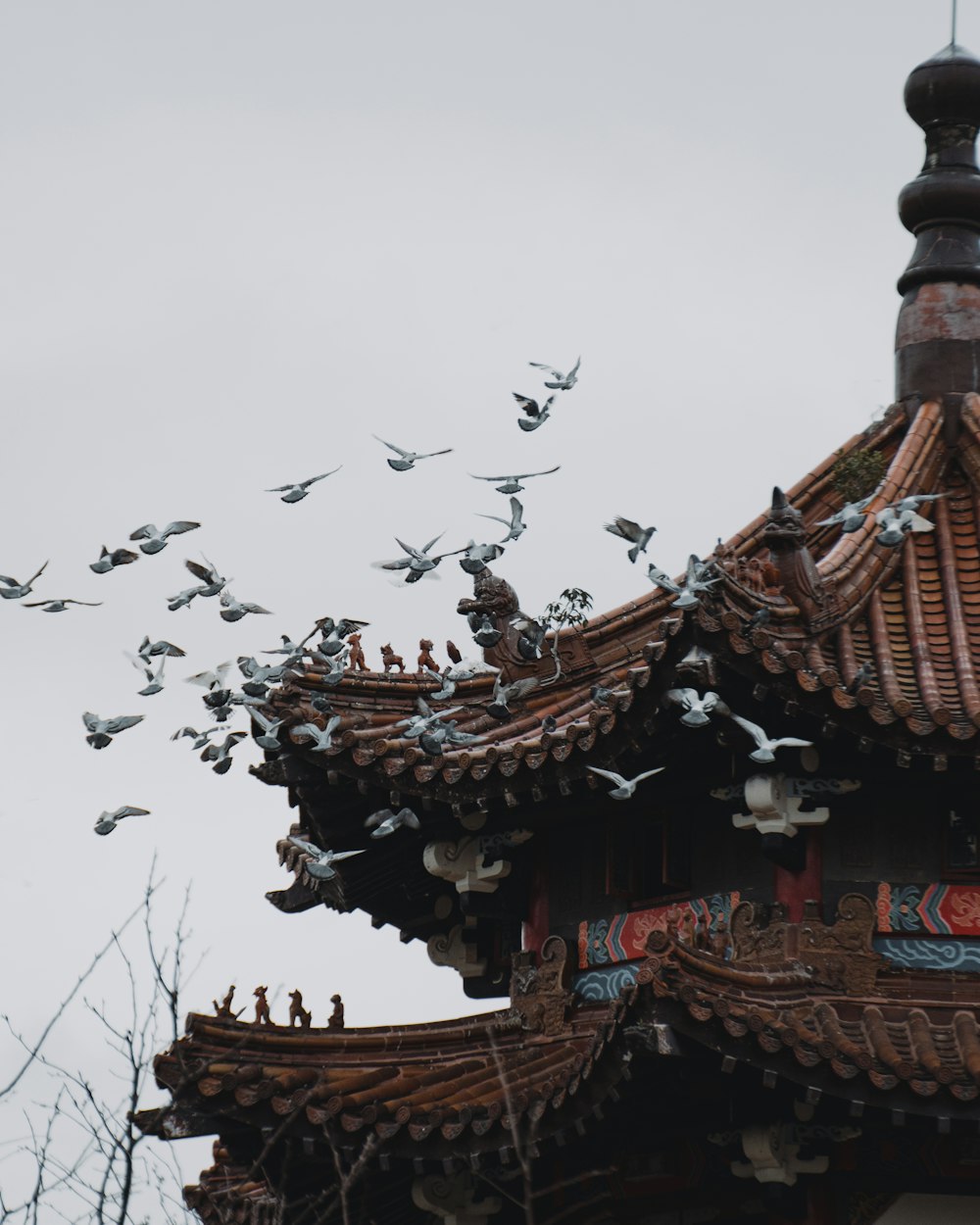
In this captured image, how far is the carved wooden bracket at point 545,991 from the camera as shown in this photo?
69.0 feet

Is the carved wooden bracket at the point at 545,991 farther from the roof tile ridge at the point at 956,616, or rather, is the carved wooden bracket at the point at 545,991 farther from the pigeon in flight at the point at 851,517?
the pigeon in flight at the point at 851,517

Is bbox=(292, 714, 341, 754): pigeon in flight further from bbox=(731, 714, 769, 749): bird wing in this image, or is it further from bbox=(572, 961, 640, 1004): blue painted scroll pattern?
bbox=(731, 714, 769, 749): bird wing

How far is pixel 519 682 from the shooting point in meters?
21.9

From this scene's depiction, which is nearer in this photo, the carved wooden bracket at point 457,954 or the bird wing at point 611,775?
the bird wing at point 611,775

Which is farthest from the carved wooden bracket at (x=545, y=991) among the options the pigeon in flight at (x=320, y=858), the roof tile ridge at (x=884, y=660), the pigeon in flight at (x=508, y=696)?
the roof tile ridge at (x=884, y=660)

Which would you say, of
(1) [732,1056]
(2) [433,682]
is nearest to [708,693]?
(1) [732,1056]

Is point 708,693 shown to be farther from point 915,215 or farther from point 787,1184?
point 915,215

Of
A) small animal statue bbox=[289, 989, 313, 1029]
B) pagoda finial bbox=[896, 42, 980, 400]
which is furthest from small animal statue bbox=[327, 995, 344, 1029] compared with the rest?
pagoda finial bbox=[896, 42, 980, 400]

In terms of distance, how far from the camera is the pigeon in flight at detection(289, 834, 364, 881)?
71.1 feet

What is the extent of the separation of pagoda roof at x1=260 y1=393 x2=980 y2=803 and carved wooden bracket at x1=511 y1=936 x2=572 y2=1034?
5.13 feet

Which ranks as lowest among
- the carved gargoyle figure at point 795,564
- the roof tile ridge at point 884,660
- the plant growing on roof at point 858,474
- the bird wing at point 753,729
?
the bird wing at point 753,729

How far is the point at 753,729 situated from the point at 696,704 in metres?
0.45

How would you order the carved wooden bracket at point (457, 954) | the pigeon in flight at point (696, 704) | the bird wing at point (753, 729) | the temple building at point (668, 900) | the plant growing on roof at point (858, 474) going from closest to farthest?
the temple building at point (668, 900), the pigeon in flight at point (696, 704), the bird wing at point (753, 729), the carved wooden bracket at point (457, 954), the plant growing on roof at point (858, 474)

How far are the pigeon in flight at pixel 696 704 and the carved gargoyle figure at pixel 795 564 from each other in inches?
59.9
